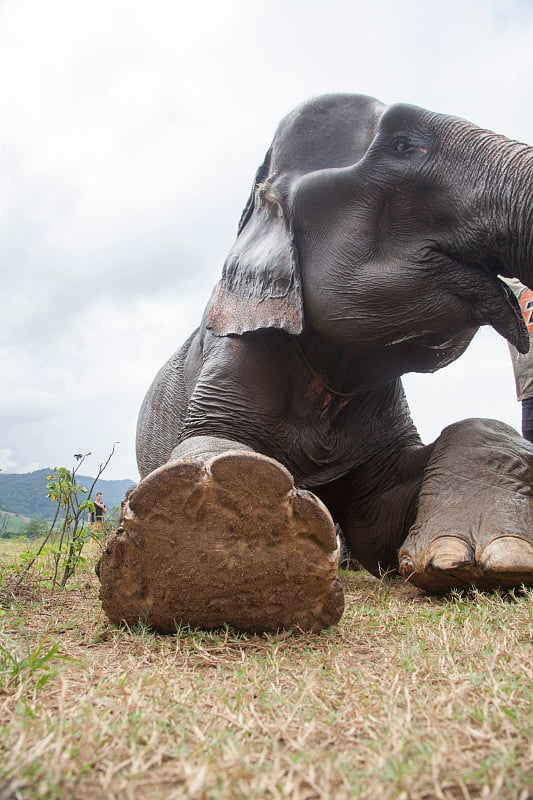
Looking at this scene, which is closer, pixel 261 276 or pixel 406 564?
pixel 406 564

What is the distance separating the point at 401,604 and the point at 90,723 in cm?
173

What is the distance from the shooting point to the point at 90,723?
1.29m

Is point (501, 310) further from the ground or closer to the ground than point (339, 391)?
further from the ground

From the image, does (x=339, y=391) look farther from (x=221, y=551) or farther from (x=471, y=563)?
(x=221, y=551)

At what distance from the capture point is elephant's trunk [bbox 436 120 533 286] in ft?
8.43

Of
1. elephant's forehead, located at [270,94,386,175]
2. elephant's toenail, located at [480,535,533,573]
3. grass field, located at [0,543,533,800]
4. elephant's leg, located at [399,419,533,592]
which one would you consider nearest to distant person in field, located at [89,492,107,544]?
elephant's leg, located at [399,419,533,592]

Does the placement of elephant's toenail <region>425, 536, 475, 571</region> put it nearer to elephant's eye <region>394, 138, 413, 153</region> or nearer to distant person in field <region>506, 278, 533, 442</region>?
elephant's eye <region>394, 138, 413, 153</region>

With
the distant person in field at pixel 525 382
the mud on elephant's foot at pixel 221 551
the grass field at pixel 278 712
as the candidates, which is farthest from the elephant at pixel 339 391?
the distant person in field at pixel 525 382

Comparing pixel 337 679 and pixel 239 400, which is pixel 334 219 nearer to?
pixel 239 400

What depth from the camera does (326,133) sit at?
321 centimetres

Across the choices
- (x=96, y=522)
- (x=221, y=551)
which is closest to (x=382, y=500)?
(x=221, y=551)

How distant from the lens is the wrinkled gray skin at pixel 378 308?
271 centimetres

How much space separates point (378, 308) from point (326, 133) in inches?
36.7

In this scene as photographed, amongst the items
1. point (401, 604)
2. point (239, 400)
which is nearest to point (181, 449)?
point (239, 400)
